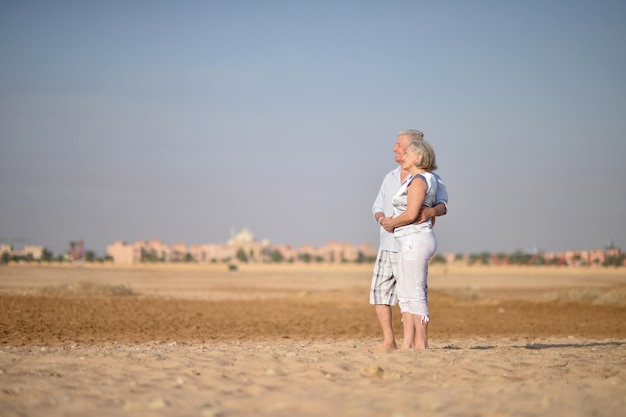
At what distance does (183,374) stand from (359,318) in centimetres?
1438

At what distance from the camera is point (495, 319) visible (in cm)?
1972

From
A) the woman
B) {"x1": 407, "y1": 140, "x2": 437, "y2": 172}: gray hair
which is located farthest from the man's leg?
{"x1": 407, "y1": 140, "x2": 437, "y2": 172}: gray hair

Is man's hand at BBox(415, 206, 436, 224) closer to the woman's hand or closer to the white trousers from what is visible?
the white trousers

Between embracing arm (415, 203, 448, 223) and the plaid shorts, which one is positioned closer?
embracing arm (415, 203, 448, 223)

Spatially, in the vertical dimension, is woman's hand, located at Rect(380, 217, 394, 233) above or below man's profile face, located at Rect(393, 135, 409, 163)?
below

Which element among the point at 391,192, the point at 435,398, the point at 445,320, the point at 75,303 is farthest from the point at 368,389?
the point at 75,303

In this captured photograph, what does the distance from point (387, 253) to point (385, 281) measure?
303mm

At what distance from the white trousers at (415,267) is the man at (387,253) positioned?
0.34 m

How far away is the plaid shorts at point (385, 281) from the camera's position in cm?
819

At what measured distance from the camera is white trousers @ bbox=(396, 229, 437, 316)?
7.64 meters

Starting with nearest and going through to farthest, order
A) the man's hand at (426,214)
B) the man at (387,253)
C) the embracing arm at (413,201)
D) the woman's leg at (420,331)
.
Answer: the embracing arm at (413,201)
the man's hand at (426,214)
the woman's leg at (420,331)
the man at (387,253)

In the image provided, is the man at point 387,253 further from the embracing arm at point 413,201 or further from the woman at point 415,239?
the embracing arm at point 413,201

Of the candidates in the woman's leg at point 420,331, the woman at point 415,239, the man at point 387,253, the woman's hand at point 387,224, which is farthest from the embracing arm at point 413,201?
the woman's leg at point 420,331

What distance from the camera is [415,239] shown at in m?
7.65
